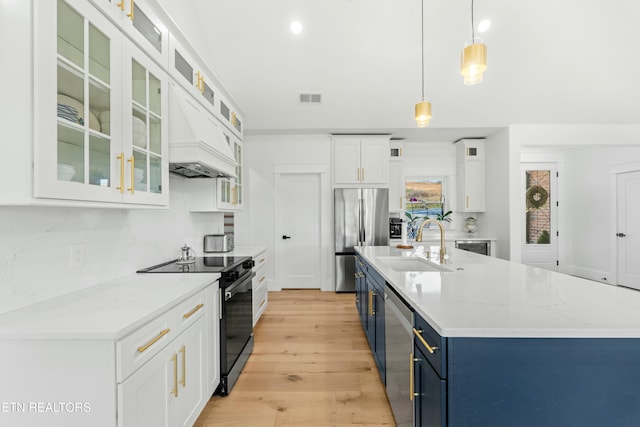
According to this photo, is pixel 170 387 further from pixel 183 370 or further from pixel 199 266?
pixel 199 266

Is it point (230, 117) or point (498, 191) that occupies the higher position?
point (230, 117)

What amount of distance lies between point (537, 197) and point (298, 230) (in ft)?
16.1

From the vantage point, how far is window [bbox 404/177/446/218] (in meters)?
5.53

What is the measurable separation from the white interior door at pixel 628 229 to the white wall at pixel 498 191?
2.33m

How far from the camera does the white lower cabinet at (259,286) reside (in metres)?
3.16

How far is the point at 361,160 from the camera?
4785 mm

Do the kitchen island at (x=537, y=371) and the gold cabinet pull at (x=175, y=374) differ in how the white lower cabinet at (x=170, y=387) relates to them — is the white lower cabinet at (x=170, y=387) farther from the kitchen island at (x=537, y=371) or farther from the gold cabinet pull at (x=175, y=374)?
the kitchen island at (x=537, y=371)

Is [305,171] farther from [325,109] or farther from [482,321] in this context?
[482,321]

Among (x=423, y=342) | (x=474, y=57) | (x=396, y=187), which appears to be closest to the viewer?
(x=423, y=342)

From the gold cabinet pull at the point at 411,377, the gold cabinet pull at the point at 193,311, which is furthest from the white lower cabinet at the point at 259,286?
the gold cabinet pull at the point at 411,377

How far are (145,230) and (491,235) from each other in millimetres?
5127

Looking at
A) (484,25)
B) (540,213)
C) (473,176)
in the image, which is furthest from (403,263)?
(540,213)

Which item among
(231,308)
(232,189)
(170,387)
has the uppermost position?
(232,189)

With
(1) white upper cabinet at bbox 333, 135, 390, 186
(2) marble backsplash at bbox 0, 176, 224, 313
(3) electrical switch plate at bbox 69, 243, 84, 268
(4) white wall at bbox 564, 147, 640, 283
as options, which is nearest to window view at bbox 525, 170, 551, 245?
(4) white wall at bbox 564, 147, 640, 283
